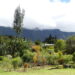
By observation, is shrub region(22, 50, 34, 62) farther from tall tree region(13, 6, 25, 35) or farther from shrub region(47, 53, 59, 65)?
tall tree region(13, 6, 25, 35)

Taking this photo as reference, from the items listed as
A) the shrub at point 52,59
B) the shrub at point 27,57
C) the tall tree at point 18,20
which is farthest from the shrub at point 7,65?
the tall tree at point 18,20

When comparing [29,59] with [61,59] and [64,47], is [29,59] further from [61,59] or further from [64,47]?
[64,47]

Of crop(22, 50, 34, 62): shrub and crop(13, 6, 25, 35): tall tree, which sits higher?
crop(13, 6, 25, 35): tall tree

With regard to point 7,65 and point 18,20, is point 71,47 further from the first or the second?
point 7,65

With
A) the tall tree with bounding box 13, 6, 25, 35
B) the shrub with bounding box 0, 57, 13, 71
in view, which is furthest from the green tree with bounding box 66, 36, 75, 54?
the shrub with bounding box 0, 57, 13, 71

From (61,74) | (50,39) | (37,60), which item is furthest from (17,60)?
(50,39)

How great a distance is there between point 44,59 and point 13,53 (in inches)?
442

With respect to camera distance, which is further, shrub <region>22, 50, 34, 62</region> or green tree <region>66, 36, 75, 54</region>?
green tree <region>66, 36, 75, 54</region>

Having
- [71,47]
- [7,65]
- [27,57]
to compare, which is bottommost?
[7,65]

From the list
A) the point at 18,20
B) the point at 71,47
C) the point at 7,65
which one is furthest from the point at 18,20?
the point at 7,65

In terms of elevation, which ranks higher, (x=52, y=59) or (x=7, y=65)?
(x=52, y=59)

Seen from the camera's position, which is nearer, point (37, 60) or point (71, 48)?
point (37, 60)

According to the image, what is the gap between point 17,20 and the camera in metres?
54.1

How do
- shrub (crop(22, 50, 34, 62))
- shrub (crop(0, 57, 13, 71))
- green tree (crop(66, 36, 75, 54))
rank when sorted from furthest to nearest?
green tree (crop(66, 36, 75, 54)), shrub (crop(22, 50, 34, 62)), shrub (crop(0, 57, 13, 71))
